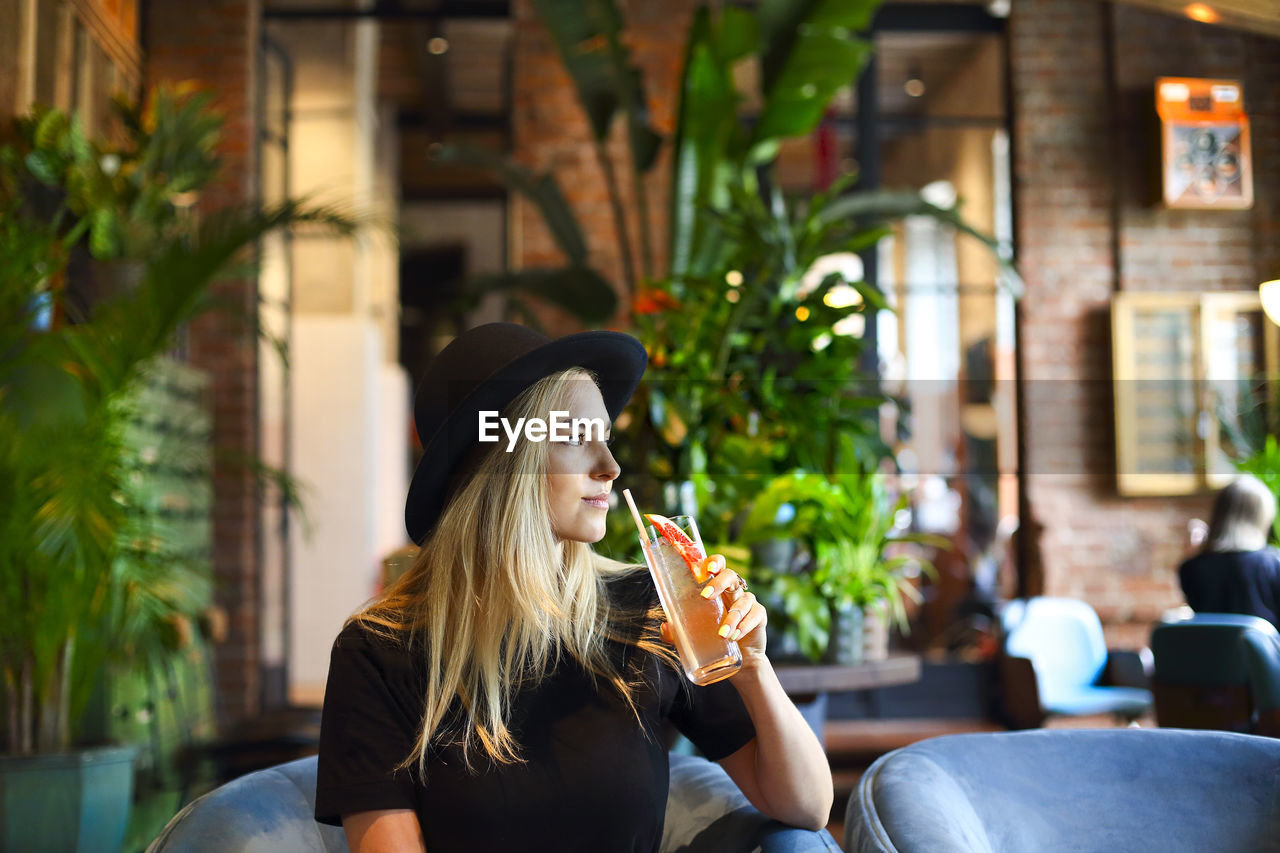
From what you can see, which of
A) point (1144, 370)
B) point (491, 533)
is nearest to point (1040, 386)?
point (1144, 370)

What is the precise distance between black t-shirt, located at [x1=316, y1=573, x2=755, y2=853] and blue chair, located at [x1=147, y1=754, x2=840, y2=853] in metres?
0.08

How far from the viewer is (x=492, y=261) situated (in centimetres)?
908

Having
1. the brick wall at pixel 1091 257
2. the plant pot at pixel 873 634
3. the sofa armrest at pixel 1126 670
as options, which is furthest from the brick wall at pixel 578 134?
the plant pot at pixel 873 634

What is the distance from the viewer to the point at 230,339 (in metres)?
4.62

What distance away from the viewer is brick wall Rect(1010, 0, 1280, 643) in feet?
15.3

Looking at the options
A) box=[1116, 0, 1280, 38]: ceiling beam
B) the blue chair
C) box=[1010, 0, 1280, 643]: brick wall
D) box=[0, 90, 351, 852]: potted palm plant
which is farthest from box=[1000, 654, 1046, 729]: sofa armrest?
the blue chair

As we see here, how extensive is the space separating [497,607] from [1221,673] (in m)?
1.37

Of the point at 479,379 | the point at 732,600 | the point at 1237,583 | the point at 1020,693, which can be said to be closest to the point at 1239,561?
the point at 1237,583

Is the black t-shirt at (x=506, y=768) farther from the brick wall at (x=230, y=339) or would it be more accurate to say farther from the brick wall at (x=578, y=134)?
the brick wall at (x=230, y=339)

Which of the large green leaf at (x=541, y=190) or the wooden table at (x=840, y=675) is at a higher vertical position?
the large green leaf at (x=541, y=190)

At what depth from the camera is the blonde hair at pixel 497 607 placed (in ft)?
3.60

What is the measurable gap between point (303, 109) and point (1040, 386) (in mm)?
3948

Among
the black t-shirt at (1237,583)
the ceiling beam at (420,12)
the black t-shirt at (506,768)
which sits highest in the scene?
the ceiling beam at (420,12)

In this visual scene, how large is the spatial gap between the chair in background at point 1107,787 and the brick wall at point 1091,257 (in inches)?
137
